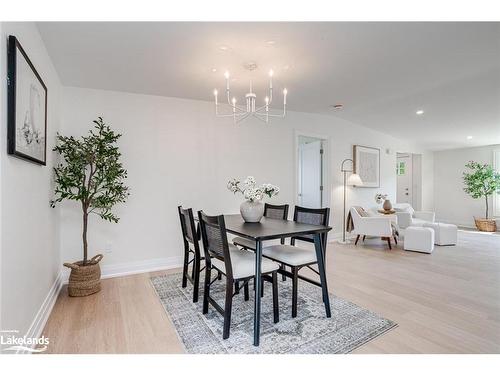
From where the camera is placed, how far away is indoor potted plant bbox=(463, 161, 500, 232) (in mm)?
6680

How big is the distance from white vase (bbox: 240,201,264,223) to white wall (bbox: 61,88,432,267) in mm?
1415

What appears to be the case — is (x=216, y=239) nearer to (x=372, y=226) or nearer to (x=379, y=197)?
(x=372, y=226)

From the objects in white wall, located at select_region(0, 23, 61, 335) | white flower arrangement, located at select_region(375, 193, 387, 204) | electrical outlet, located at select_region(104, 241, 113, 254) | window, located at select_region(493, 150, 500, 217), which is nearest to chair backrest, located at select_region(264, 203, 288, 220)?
electrical outlet, located at select_region(104, 241, 113, 254)

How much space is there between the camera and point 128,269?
345 centimetres

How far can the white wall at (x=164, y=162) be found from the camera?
10.8 ft

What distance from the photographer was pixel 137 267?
350 centimetres

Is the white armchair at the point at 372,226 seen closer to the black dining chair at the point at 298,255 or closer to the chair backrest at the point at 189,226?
the black dining chair at the point at 298,255

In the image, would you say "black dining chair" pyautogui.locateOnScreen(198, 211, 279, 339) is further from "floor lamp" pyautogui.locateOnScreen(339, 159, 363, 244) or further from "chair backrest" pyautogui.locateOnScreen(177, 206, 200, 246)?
"floor lamp" pyautogui.locateOnScreen(339, 159, 363, 244)

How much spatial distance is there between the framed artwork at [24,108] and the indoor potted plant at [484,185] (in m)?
8.81

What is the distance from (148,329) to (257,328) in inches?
34.6

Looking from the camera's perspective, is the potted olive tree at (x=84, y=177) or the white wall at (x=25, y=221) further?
the potted olive tree at (x=84, y=177)

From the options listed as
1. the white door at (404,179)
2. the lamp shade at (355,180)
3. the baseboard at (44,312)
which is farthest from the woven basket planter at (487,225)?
the baseboard at (44,312)
